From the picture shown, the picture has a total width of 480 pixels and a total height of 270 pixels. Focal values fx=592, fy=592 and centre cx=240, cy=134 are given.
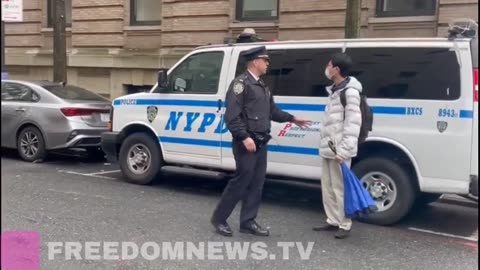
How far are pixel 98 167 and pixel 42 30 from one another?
10.3 meters

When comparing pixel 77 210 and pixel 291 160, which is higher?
pixel 291 160

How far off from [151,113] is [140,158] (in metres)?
0.70

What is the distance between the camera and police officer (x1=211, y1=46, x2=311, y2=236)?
5.60 meters

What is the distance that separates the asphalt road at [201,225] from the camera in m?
5.17

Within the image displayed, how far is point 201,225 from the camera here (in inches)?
248

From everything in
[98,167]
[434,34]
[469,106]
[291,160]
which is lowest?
[98,167]

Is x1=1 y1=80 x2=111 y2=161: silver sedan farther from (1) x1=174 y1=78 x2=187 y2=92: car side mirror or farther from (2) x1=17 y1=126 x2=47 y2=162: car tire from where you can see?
(1) x1=174 y1=78 x2=187 y2=92: car side mirror

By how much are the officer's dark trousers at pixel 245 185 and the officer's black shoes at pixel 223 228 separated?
0.13 feet

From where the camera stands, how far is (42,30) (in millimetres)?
19000

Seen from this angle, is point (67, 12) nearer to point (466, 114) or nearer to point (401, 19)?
point (401, 19)

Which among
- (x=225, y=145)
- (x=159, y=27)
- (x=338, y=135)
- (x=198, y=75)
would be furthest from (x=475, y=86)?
(x=159, y=27)

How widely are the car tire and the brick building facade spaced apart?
232 inches

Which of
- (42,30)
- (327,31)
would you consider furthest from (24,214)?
(42,30)

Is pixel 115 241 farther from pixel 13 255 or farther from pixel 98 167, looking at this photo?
pixel 98 167
